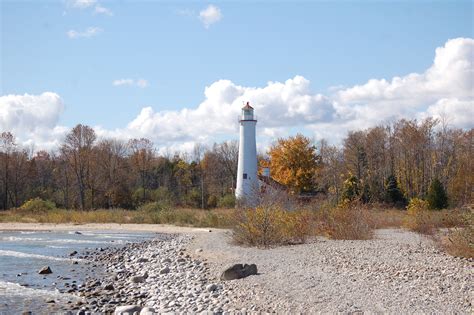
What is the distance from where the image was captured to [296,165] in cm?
5597

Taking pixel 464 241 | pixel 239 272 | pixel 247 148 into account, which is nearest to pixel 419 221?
pixel 464 241

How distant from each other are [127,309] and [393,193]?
40.0m

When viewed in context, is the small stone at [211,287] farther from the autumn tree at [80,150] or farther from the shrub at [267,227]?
the autumn tree at [80,150]

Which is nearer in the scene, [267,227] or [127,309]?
[127,309]

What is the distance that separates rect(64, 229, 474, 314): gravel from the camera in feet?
37.4

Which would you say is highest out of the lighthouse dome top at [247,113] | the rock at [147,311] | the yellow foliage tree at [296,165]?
the lighthouse dome top at [247,113]

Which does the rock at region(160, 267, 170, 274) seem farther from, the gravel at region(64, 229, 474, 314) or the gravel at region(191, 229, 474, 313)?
the gravel at region(191, 229, 474, 313)

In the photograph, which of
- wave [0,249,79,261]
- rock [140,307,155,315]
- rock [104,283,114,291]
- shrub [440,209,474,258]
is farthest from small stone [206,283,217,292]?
wave [0,249,79,261]

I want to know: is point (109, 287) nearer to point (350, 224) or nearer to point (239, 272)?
point (239, 272)

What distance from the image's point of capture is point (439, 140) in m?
55.8

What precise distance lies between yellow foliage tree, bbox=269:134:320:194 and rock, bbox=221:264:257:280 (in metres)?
39.1

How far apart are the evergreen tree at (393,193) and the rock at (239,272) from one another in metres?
34.9

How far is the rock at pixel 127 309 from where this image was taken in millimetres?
13547

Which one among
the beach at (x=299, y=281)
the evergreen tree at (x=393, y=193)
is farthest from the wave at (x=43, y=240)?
the evergreen tree at (x=393, y=193)
